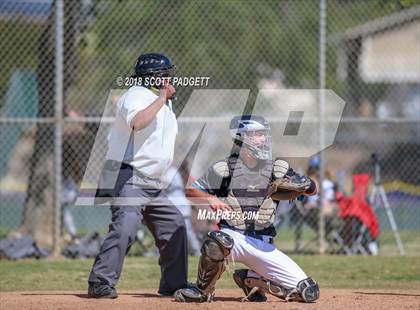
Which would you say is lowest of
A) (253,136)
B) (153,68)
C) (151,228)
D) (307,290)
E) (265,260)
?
(307,290)

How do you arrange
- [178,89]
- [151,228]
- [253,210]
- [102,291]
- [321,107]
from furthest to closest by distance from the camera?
[178,89]
[321,107]
[151,228]
[102,291]
[253,210]

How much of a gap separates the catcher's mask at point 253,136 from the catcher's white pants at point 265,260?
69 centimetres

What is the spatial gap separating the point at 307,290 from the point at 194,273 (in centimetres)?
339

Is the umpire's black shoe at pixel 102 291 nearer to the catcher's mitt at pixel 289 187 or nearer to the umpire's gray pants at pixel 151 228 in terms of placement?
the umpire's gray pants at pixel 151 228

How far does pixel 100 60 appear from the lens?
43.1ft

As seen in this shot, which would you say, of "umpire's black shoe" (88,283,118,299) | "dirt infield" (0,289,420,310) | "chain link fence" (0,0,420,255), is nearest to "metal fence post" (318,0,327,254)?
"chain link fence" (0,0,420,255)

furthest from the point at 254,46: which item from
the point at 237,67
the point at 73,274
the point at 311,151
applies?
the point at 73,274

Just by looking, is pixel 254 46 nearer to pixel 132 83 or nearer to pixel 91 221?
pixel 91 221

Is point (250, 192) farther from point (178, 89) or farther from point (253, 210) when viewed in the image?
point (178, 89)

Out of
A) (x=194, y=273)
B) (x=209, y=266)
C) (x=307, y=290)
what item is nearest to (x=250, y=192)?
(x=209, y=266)

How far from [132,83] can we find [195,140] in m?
4.53

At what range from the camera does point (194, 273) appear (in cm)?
1005

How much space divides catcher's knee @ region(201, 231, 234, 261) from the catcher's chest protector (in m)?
0.34

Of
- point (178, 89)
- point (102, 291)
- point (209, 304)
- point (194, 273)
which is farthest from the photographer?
point (178, 89)
